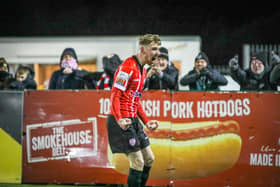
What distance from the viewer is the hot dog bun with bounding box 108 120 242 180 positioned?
8.35 m

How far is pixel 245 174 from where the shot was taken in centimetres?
834

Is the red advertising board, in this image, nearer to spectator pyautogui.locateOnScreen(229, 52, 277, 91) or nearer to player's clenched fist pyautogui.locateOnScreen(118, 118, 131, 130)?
spectator pyautogui.locateOnScreen(229, 52, 277, 91)

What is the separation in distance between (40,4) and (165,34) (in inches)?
144

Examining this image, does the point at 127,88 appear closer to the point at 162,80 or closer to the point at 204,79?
the point at 162,80

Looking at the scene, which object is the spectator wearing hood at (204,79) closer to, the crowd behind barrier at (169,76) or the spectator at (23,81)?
the crowd behind barrier at (169,76)

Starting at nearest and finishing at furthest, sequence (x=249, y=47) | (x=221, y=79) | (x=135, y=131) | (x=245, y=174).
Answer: (x=135, y=131), (x=245, y=174), (x=221, y=79), (x=249, y=47)

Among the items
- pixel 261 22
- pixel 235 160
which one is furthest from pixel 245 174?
pixel 261 22

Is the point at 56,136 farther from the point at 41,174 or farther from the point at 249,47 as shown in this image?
the point at 249,47

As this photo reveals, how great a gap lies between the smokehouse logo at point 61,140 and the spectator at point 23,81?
3.11 ft

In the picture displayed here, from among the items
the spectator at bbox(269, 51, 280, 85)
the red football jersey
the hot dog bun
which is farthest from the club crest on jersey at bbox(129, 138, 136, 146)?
the spectator at bbox(269, 51, 280, 85)

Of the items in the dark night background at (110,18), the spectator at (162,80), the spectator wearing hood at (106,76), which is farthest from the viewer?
the dark night background at (110,18)

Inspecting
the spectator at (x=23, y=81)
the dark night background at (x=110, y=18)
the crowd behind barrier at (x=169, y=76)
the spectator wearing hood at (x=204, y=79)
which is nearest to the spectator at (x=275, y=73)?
the crowd behind barrier at (x=169, y=76)

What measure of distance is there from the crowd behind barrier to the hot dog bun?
2.80 ft

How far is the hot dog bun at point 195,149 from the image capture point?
27.4 feet
